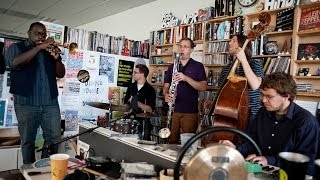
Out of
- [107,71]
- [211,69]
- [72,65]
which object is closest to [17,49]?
[72,65]

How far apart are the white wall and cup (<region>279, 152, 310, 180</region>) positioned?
3.73 meters

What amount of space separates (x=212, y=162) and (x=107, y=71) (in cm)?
327

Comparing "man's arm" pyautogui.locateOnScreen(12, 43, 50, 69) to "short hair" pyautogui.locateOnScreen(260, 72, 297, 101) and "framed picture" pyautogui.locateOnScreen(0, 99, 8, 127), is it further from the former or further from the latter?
"short hair" pyautogui.locateOnScreen(260, 72, 297, 101)

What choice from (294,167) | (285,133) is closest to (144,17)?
(285,133)

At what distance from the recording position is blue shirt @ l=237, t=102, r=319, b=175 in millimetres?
1404

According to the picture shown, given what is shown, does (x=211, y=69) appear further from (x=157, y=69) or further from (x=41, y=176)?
(x=41, y=176)

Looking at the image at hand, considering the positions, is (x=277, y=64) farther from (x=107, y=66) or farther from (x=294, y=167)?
(x=294, y=167)

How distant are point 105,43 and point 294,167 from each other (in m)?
3.45

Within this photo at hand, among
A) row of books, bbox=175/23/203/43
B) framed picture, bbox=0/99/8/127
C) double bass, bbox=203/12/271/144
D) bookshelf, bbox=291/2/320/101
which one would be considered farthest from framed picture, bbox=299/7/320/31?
framed picture, bbox=0/99/8/127

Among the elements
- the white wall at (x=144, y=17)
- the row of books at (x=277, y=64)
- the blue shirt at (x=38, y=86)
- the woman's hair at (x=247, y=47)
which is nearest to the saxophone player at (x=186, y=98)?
the woman's hair at (x=247, y=47)

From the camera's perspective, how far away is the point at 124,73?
156 inches

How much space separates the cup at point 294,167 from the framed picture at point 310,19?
Result: 8.51 ft

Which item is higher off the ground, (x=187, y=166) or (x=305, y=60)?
(x=305, y=60)

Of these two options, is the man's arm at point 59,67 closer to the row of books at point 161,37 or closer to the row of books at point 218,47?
the row of books at point 218,47
